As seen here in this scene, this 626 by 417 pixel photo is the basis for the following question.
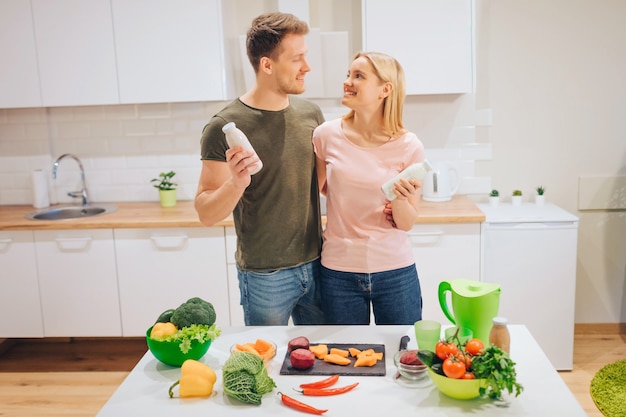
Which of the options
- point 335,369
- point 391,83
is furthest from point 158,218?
point 335,369

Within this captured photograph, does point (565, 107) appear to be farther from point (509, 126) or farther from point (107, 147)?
point (107, 147)

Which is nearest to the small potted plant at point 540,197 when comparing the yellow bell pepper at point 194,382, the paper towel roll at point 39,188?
the yellow bell pepper at point 194,382

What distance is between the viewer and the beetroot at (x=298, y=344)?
1742mm

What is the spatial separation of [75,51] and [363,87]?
2067 mm

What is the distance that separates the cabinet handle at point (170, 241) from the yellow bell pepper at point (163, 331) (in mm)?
1680

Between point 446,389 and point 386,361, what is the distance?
0.25 metres

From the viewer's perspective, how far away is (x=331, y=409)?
149 centimetres

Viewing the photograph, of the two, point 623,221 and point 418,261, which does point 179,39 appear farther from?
point 623,221

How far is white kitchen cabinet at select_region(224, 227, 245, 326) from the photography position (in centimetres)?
336

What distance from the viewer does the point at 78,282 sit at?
11.5 feet

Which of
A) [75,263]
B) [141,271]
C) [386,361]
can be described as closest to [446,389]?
[386,361]

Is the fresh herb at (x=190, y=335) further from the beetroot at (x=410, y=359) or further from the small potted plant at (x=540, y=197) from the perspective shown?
the small potted plant at (x=540, y=197)

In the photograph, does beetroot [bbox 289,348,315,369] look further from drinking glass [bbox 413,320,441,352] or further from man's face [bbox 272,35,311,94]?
man's face [bbox 272,35,311,94]

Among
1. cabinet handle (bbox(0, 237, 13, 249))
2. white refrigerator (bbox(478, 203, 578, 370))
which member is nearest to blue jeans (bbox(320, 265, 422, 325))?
white refrigerator (bbox(478, 203, 578, 370))
